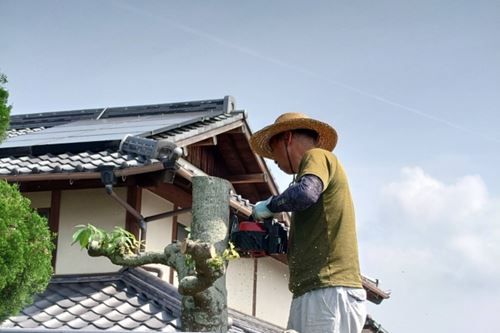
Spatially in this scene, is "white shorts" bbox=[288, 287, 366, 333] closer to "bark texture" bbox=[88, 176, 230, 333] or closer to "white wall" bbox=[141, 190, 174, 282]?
"bark texture" bbox=[88, 176, 230, 333]

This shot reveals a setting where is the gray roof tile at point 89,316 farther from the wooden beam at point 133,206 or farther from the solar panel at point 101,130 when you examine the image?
the solar panel at point 101,130

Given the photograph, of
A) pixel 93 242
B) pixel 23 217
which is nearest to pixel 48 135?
pixel 23 217

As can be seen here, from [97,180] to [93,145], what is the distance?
17.8 inches

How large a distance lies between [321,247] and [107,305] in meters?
5.82

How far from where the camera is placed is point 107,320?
34.6 ft

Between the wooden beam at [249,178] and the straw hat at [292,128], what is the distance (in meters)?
8.31

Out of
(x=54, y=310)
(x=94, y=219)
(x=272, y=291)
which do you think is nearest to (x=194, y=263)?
→ (x=54, y=310)

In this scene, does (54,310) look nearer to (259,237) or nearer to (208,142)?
(208,142)

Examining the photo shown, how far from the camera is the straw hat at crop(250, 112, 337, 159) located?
599 cm

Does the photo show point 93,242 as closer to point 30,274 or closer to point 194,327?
point 194,327

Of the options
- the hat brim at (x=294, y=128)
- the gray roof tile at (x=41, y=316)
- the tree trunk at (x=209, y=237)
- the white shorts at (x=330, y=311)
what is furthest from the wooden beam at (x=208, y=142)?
the white shorts at (x=330, y=311)

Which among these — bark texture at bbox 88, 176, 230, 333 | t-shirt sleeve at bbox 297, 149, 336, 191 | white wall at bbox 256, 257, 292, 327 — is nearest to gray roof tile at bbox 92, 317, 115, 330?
bark texture at bbox 88, 176, 230, 333

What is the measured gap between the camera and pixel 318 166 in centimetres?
552

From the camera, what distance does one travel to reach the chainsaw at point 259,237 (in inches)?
228
